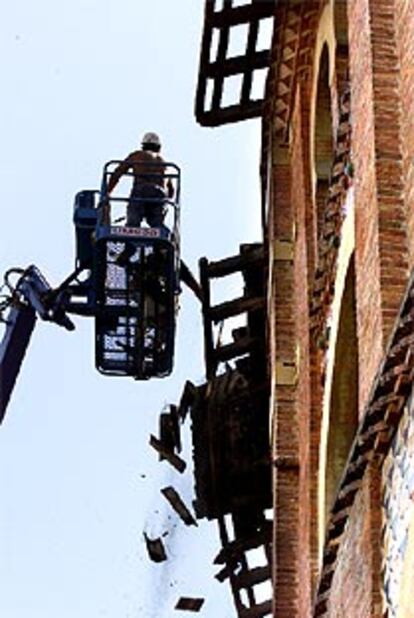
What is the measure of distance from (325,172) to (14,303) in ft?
17.6

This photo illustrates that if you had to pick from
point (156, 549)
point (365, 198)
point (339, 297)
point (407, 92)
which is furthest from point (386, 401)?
point (156, 549)

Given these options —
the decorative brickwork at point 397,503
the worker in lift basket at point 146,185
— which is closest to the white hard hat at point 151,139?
the worker in lift basket at point 146,185

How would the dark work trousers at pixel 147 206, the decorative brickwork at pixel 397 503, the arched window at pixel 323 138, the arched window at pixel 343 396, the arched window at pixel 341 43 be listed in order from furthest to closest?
the dark work trousers at pixel 147 206 → the arched window at pixel 323 138 → the arched window at pixel 341 43 → the arched window at pixel 343 396 → the decorative brickwork at pixel 397 503

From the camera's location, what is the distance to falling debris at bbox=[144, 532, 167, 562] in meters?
23.1

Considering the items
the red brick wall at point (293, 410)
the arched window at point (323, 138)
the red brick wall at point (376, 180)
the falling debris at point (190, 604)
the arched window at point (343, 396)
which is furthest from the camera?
the falling debris at point (190, 604)

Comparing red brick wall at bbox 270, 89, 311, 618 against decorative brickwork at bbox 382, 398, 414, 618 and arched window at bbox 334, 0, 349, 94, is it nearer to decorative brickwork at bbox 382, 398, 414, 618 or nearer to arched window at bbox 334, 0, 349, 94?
arched window at bbox 334, 0, 349, 94

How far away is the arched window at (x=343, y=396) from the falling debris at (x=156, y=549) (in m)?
9.15

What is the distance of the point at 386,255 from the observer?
429 inches

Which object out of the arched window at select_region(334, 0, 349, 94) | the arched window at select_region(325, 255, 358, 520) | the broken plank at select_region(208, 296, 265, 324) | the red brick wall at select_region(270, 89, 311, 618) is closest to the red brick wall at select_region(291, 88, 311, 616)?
the red brick wall at select_region(270, 89, 311, 618)

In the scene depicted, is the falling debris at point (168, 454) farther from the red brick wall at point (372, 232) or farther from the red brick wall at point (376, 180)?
the red brick wall at point (376, 180)

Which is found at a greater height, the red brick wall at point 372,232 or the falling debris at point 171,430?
the red brick wall at point 372,232

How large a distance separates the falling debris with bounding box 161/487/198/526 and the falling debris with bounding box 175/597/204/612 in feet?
5.08

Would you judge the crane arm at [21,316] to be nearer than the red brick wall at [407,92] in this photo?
No

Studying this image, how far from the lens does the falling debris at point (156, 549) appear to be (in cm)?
2309
